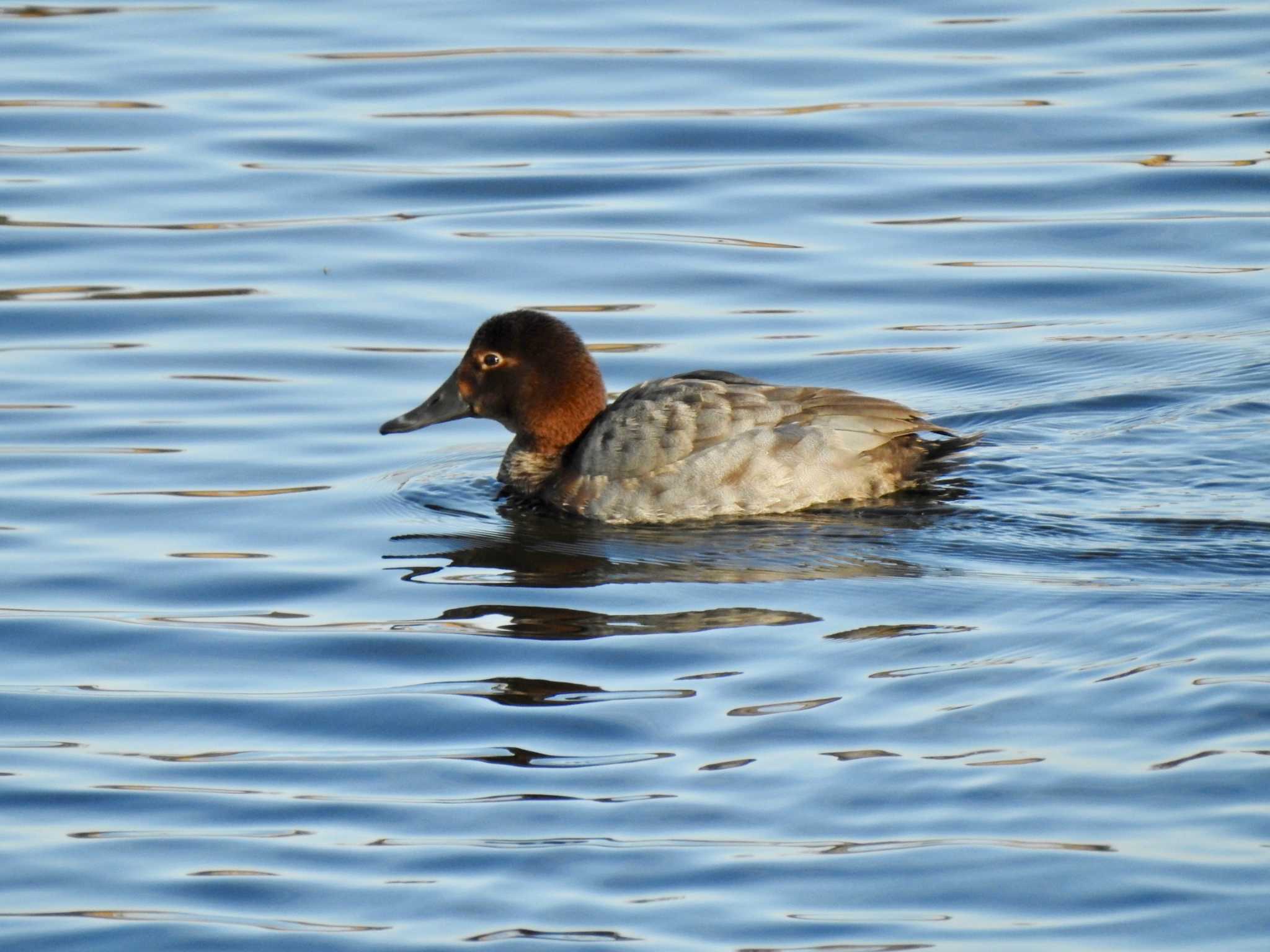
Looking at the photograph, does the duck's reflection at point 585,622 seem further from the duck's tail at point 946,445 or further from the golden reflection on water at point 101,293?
the golden reflection on water at point 101,293

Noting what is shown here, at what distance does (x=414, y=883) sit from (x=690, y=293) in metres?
7.11

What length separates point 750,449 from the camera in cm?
906

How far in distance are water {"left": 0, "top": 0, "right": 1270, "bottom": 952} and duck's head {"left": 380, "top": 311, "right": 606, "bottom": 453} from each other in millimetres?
439

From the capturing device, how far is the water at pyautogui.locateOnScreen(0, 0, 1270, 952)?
567cm

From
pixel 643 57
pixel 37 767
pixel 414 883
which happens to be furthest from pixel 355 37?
pixel 414 883

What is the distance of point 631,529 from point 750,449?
24.2 inches

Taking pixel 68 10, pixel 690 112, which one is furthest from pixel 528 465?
pixel 68 10

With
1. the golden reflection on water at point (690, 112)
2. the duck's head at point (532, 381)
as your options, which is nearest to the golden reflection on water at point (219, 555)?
the duck's head at point (532, 381)

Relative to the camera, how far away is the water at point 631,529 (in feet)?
18.6

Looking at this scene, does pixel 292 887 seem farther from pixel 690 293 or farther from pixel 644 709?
pixel 690 293

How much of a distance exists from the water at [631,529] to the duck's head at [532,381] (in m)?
0.44

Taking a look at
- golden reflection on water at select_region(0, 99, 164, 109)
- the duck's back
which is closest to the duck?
the duck's back

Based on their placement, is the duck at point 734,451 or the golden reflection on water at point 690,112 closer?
the duck at point 734,451

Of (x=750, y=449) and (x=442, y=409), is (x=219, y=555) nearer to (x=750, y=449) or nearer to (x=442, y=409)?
(x=442, y=409)
